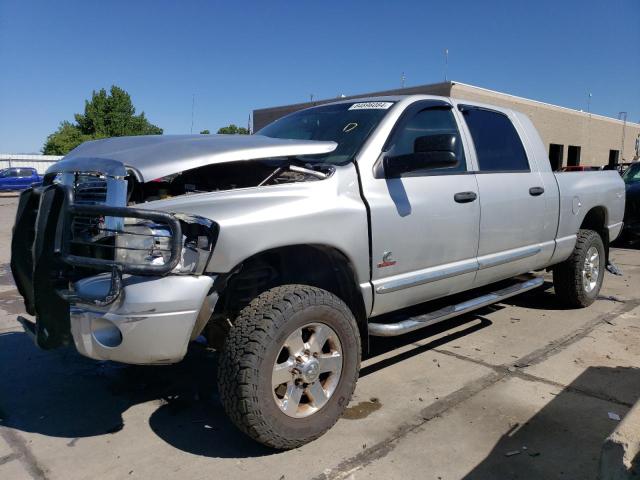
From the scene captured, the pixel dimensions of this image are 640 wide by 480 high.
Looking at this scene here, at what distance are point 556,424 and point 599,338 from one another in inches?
77.7

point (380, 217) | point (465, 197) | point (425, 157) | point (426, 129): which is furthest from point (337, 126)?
point (465, 197)

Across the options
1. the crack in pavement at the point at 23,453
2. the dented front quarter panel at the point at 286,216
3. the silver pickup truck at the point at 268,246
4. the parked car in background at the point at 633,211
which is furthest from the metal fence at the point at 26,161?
the dented front quarter panel at the point at 286,216

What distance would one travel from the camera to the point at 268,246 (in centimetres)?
281

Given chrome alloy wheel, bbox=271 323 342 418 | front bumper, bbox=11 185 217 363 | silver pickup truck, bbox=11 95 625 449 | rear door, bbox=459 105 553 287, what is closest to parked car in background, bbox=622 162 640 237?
rear door, bbox=459 105 553 287

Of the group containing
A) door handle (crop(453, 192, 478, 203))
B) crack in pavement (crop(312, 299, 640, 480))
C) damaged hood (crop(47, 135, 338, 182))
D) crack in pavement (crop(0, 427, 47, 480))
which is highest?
damaged hood (crop(47, 135, 338, 182))

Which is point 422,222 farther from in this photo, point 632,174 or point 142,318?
point 632,174

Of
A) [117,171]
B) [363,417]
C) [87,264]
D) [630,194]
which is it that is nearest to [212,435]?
[363,417]

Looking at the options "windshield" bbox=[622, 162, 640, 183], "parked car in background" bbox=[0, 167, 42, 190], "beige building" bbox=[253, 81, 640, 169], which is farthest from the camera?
"parked car in background" bbox=[0, 167, 42, 190]

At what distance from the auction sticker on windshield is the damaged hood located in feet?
2.22

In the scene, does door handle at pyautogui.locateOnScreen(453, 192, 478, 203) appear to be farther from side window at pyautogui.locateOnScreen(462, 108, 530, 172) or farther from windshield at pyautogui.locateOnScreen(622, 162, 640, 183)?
windshield at pyautogui.locateOnScreen(622, 162, 640, 183)

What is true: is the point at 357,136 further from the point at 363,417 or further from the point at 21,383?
the point at 21,383

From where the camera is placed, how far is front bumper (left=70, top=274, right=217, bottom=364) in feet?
8.23

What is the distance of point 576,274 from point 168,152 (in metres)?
4.48

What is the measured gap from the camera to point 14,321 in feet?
18.1
